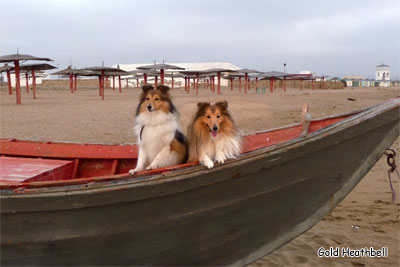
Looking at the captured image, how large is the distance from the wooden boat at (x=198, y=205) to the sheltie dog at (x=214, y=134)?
0.55 feet

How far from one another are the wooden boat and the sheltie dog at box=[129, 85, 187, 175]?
58 centimetres

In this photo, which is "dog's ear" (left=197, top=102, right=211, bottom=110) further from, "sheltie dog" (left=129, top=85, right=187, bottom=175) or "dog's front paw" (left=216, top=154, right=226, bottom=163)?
"sheltie dog" (left=129, top=85, right=187, bottom=175)

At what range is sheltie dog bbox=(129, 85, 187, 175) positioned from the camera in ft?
10.9

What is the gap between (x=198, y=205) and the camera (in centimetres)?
267

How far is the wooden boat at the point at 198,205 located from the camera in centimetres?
248

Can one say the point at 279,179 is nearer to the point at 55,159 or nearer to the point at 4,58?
the point at 55,159

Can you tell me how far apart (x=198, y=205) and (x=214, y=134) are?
56cm

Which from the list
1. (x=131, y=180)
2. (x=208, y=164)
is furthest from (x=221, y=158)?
(x=131, y=180)

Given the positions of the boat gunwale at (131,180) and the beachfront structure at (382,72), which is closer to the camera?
the boat gunwale at (131,180)

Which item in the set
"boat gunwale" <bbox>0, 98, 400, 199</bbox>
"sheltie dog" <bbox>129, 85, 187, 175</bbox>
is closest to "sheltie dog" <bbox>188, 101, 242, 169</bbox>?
"boat gunwale" <bbox>0, 98, 400, 199</bbox>

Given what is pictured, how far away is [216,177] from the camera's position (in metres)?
2.58

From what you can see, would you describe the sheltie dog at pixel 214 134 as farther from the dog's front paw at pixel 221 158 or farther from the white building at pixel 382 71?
the white building at pixel 382 71

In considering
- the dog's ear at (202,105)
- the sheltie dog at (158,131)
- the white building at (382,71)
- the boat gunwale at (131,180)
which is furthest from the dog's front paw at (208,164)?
the white building at (382,71)

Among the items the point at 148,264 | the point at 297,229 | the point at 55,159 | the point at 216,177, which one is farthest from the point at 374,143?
the point at 55,159
